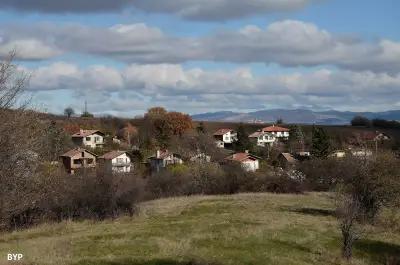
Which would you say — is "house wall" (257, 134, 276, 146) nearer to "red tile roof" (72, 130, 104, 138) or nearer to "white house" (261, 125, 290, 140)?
"white house" (261, 125, 290, 140)

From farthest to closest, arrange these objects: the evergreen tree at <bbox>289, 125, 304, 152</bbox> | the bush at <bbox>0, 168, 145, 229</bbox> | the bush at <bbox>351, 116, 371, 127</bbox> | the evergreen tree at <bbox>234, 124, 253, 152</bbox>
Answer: the bush at <bbox>351, 116, 371, 127</bbox> < the evergreen tree at <bbox>289, 125, 304, 152</bbox> < the evergreen tree at <bbox>234, 124, 253, 152</bbox> < the bush at <bbox>0, 168, 145, 229</bbox>

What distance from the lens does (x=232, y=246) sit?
87.7 ft

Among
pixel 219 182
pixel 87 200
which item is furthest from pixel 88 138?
pixel 87 200

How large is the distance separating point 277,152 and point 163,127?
97.6 feet

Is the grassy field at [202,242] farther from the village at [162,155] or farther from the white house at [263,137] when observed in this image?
the white house at [263,137]

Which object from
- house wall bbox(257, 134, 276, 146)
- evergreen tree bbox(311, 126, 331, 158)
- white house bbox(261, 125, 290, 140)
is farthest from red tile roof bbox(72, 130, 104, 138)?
evergreen tree bbox(311, 126, 331, 158)

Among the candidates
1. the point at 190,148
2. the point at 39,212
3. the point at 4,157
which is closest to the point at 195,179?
the point at 39,212

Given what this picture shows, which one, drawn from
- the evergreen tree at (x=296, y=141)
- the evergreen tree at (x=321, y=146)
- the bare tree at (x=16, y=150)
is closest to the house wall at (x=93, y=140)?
the evergreen tree at (x=296, y=141)

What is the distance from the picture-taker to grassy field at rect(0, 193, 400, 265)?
23.0 m

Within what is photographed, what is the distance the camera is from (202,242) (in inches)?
1080

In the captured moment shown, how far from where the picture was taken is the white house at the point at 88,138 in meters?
131

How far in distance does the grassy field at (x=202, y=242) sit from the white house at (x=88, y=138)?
9118 centimetres

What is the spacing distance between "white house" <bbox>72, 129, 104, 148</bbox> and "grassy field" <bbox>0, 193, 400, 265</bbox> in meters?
91.2

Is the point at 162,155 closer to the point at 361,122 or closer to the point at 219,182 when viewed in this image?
the point at 219,182
